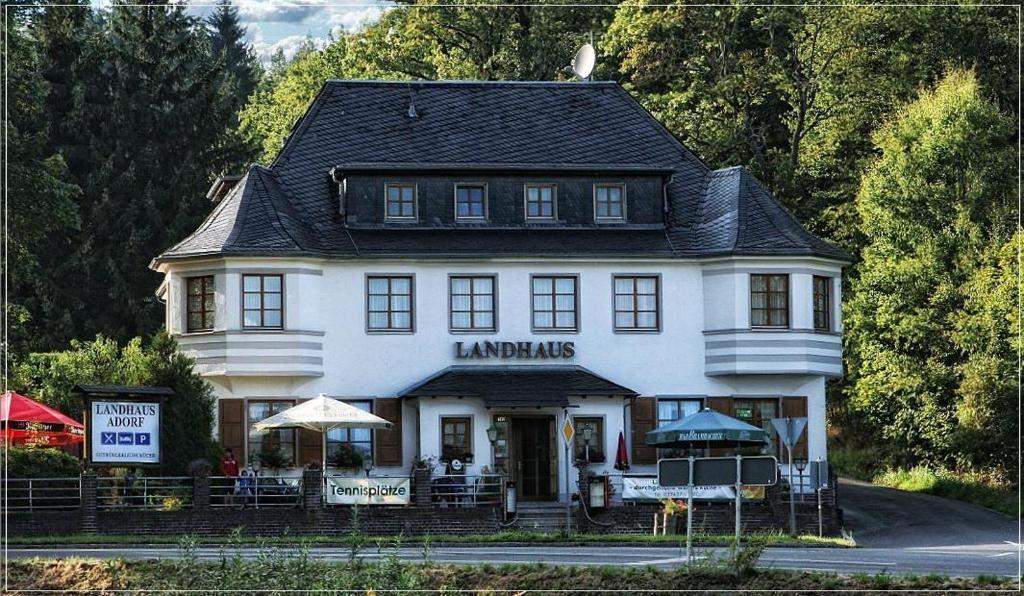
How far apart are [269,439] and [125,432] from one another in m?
7.30

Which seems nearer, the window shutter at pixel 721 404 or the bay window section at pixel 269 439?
the bay window section at pixel 269 439

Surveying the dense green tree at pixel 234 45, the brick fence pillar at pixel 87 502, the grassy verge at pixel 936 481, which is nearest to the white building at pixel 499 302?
the grassy verge at pixel 936 481

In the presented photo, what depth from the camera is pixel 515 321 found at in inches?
1837

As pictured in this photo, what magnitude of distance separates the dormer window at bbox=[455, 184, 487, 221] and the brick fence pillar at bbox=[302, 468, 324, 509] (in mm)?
9951

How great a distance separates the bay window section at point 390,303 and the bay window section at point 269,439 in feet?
8.88

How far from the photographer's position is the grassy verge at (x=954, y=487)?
49688 millimetres

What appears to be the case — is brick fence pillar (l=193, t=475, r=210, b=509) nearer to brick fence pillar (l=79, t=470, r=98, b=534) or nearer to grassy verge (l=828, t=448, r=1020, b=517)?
brick fence pillar (l=79, t=470, r=98, b=534)

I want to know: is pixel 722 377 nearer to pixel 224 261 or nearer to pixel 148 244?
pixel 224 261

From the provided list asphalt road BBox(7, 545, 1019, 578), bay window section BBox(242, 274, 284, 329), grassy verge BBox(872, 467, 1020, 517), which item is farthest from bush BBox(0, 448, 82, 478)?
grassy verge BBox(872, 467, 1020, 517)

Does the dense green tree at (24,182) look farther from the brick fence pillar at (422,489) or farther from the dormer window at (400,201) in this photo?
the brick fence pillar at (422,489)

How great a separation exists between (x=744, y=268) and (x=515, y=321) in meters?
5.32

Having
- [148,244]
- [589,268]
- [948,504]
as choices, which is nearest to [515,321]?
[589,268]

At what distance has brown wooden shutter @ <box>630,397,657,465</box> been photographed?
152ft

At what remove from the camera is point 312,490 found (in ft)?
129
